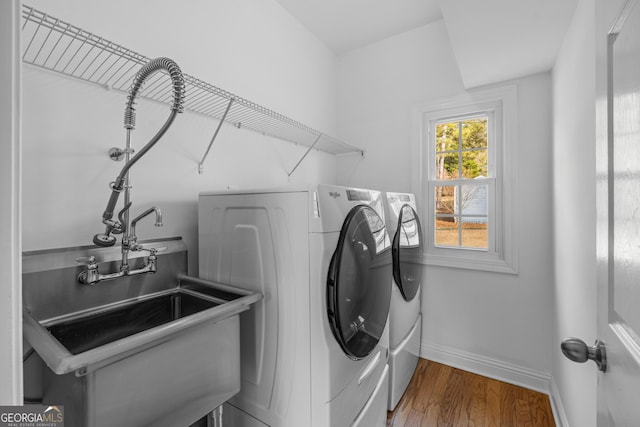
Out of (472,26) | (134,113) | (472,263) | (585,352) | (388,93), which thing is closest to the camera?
(585,352)

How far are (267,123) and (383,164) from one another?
1226 mm

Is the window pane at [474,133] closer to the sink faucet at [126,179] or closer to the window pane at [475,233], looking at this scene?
the window pane at [475,233]

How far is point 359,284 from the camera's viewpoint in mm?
1278

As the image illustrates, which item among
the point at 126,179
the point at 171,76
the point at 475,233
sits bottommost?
the point at 475,233

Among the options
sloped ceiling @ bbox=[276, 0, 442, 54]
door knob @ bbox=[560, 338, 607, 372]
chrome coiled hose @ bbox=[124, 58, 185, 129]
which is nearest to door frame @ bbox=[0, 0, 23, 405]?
chrome coiled hose @ bbox=[124, 58, 185, 129]

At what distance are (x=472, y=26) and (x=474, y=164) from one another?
1159 mm

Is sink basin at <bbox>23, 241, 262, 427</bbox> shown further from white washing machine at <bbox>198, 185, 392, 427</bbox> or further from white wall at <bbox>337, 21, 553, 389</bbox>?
white wall at <bbox>337, 21, 553, 389</bbox>

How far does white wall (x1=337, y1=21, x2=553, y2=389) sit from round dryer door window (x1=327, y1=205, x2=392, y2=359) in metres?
1.19

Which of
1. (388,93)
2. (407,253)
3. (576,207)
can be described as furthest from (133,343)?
(388,93)

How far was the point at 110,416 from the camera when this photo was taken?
0.74 m

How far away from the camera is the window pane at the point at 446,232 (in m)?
2.45

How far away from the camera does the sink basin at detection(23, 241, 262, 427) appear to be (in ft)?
2.37

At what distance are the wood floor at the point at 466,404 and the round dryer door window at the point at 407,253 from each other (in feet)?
2.22
